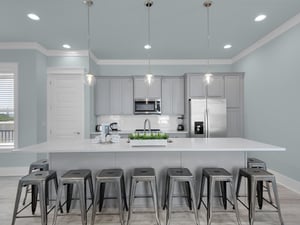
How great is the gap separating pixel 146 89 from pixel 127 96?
1.81 ft

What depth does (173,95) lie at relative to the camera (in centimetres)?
511

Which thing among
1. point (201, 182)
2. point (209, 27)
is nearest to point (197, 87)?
point (209, 27)

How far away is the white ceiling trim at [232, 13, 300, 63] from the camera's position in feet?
10.3

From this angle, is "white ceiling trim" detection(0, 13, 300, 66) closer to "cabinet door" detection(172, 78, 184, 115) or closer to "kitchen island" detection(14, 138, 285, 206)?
"cabinet door" detection(172, 78, 184, 115)

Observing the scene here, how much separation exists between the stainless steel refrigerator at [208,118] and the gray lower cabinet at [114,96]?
170cm

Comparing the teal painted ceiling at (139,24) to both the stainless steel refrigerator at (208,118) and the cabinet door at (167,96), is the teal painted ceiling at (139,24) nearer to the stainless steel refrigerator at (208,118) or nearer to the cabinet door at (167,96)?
the cabinet door at (167,96)

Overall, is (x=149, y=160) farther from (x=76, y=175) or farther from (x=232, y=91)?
(x=232, y=91)

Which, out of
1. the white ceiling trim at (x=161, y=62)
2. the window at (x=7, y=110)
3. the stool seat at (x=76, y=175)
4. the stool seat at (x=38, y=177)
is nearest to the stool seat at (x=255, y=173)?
the stool seat at (x=76, y=175)

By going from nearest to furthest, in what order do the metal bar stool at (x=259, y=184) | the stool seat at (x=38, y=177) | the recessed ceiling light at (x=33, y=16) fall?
the stool seat at (x=38, y=177) < the metal bar stool at (x=259, y=184) < the recessed ceiling light at (x=33, y=16)

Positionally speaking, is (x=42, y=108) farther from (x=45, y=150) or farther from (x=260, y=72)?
(x=260, y=72)

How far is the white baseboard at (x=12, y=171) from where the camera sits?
161 inches

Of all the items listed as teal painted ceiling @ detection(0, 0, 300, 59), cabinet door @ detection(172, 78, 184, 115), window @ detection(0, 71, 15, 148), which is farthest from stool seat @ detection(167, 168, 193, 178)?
window @ detection(0, 71, 15, 148)

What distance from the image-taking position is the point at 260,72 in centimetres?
413

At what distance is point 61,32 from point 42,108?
1.82 meters
